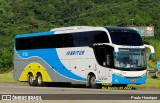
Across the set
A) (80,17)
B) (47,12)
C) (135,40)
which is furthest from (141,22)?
(135,40)

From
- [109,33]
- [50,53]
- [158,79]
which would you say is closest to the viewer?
[109,33]

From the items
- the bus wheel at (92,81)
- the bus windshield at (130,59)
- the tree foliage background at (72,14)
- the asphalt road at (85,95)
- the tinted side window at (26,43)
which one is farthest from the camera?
the tree foliage background at (72,14)

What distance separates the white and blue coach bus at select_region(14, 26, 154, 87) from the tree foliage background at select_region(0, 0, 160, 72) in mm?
69470

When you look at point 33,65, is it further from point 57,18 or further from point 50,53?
point 57,18

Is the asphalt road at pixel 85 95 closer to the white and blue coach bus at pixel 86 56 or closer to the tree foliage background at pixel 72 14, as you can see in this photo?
the white and blue coach bus at pixel 86 56

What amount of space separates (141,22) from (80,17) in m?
15.1

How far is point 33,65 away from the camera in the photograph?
120ft

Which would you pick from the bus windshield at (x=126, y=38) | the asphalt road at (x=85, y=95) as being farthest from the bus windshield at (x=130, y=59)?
the asphalt road at (x=85, y=95)

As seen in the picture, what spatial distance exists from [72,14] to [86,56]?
313ft

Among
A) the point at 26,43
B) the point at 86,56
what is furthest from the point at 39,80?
the point at 86,56

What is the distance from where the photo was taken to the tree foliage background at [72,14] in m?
112

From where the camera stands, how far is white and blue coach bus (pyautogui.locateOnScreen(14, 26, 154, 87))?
98.8 ft

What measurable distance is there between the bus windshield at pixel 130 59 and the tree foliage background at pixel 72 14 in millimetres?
76165

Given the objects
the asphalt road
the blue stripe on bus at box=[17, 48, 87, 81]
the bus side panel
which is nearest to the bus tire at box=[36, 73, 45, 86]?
the bus side panel
